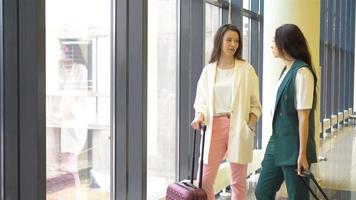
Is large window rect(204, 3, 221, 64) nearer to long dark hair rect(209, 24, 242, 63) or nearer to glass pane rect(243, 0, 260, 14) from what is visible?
glass pane rect(243, 0, 260, 14)

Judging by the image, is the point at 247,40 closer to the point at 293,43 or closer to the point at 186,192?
the point at 293,43

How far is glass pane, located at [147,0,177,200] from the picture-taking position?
4293 millimetres

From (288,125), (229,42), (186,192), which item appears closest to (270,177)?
(288,125)

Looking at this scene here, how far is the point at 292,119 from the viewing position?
304cm

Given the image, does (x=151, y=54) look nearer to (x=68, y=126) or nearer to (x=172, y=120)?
(x=172, y=120)

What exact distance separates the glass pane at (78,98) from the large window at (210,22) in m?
1.82

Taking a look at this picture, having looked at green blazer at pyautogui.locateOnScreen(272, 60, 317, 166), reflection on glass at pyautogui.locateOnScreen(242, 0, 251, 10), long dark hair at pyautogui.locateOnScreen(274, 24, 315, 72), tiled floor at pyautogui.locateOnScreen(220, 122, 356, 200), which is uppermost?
reflection on glass at pyautogui.locateOnScreen(242, 0, 251, 10)

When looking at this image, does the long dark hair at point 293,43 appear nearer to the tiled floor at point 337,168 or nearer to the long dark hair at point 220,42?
the long dark hair at point 220,42

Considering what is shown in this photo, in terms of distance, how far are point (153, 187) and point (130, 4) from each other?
65.9 inches

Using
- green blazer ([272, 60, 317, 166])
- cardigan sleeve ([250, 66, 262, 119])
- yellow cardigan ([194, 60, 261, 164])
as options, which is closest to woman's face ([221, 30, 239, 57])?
yellow cardigan ([194, 60, 261, 164])

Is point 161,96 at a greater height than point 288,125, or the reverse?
point 161,96

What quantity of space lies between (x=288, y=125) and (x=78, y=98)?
1.43m

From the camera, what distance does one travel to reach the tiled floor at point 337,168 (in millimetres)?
5047

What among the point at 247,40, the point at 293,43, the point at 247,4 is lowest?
the point at 293,43
